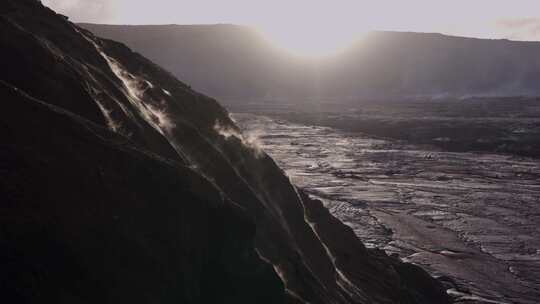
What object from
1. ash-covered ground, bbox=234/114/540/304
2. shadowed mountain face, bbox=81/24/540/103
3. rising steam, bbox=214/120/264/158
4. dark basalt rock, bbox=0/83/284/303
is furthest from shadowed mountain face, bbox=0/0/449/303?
shadowed mountain face, bbox=81/24/540/103

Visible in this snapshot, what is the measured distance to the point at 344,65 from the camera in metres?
103

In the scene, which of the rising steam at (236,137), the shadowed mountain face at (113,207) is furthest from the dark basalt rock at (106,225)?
the rising steam at (236,137)

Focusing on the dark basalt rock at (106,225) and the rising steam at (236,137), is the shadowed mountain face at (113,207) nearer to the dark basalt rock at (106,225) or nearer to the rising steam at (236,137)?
the dark basalt rock at (106,225)

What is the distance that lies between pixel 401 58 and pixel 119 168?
10207cm

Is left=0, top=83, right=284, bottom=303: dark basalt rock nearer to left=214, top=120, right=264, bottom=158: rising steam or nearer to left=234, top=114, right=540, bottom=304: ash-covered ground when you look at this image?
left=214, top=120, right=264, bottom=158: rising steam

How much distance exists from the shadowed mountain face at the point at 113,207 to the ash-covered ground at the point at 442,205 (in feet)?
21.3

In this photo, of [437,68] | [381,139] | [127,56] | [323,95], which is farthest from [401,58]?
[127,56]

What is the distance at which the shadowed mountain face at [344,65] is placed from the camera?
96.4m

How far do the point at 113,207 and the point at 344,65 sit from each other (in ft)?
325

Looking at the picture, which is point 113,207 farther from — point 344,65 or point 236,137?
point 344,65

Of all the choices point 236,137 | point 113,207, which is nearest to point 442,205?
point 236,137

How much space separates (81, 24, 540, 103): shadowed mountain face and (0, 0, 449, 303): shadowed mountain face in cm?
8408

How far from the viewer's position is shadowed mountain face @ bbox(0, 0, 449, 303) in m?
4.44

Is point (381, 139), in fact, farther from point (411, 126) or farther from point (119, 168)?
point (119, 168)
